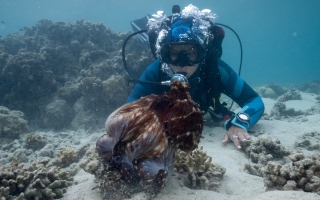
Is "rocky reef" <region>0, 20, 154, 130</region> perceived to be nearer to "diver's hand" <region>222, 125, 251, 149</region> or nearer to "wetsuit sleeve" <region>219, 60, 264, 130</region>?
"wetsuit sleeve" <region>219, 60, 264, 130</region>

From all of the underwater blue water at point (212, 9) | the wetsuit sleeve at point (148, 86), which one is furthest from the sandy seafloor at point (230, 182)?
the underwater blue water at point (212, 9)

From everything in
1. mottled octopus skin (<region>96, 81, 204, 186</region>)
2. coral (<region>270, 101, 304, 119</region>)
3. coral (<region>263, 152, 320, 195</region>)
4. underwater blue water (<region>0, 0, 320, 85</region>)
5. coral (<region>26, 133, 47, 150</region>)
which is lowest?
→ coral (<region>270, 101, 304, 119</region>)

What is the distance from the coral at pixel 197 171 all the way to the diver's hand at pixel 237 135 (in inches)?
50.2

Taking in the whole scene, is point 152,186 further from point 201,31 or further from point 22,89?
point 22,89

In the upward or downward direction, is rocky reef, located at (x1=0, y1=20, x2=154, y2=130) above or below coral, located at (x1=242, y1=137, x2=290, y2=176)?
above

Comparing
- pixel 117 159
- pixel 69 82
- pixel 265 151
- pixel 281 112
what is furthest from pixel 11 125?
pixel 281 112

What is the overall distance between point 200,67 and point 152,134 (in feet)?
11.7

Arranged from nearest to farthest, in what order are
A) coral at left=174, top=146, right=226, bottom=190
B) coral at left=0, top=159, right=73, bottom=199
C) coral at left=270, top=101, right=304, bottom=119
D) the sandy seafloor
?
1. the sandy seafloor
2. coral at left=0, top=159, right=73, bottom=199
3. coral at left=174, top=146, right=226, bottom=190
4. coral at left=270, top=101, right=304, bottom=119

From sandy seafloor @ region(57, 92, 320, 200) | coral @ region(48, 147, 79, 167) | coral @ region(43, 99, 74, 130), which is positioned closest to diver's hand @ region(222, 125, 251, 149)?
sandy seafloor @ region(57, 92, 320, 200)

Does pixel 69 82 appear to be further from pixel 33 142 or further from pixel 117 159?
pixel 117 159

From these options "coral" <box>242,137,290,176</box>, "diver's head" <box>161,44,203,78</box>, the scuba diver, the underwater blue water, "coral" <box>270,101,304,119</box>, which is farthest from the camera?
the underwater blue water

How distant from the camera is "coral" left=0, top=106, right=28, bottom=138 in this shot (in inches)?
269

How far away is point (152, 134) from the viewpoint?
190 centimetres

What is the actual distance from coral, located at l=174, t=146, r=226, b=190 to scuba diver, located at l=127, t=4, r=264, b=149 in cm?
133
